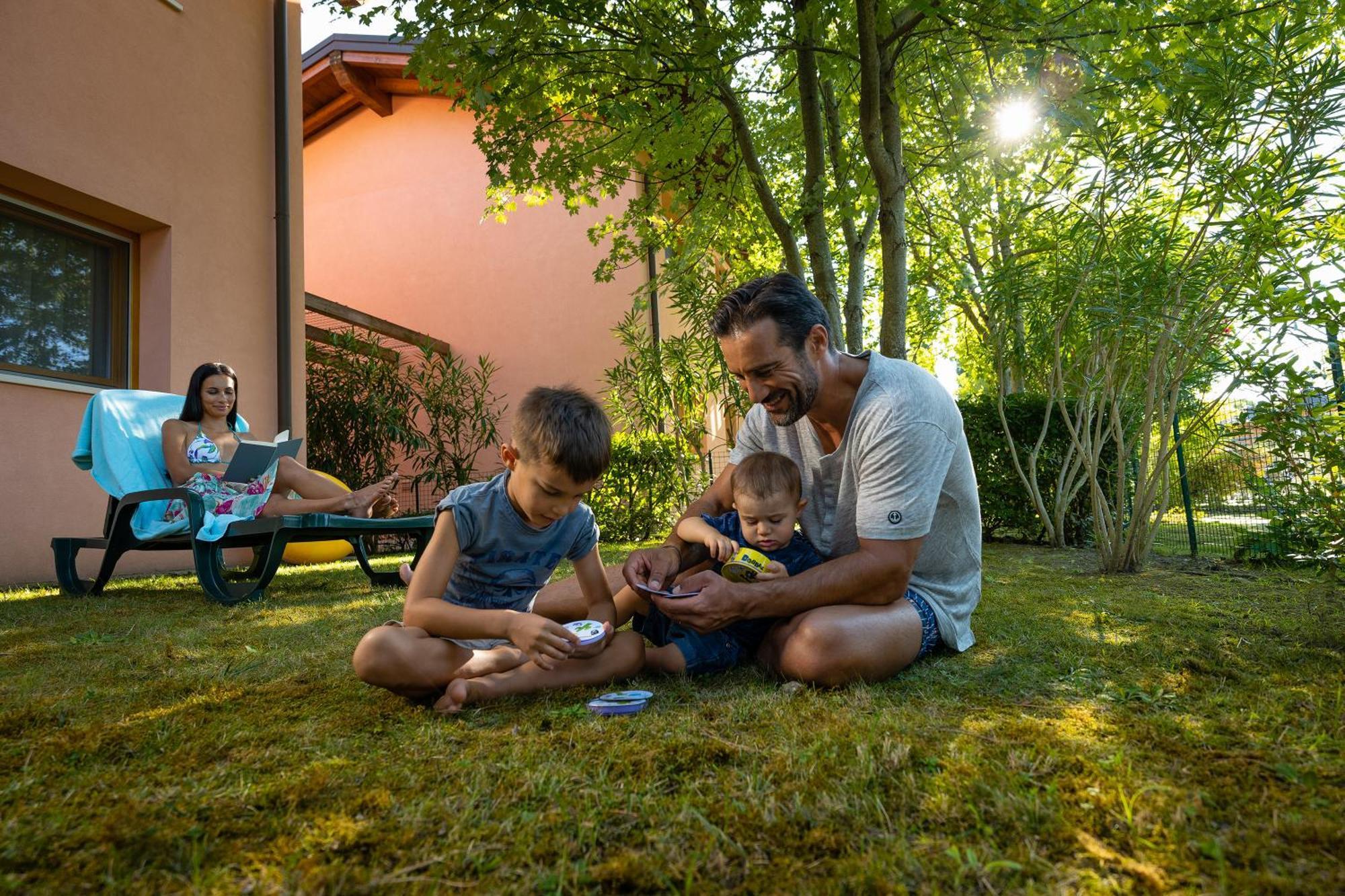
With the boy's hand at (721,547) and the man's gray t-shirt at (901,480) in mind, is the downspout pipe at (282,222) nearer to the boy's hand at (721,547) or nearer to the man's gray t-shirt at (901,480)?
the man's gray t-shirt at (901,480)

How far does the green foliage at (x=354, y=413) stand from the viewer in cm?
839

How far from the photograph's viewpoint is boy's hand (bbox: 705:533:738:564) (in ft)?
7.72

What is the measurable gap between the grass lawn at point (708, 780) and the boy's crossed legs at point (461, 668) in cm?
5

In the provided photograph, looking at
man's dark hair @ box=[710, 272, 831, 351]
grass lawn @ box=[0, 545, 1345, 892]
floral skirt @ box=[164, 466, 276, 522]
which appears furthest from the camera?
floral skirt @ box=[164, 466, 276, 522]

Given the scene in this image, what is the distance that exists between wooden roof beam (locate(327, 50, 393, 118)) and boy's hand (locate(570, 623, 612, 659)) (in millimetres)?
12246

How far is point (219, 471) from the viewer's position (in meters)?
4.77

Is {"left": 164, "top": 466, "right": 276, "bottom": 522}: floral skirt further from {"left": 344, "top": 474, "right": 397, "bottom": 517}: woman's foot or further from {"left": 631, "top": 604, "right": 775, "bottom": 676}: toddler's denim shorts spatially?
{"left": 631, "top": 604, "right": 775, "bottom": 676}: toddler's denim shorts

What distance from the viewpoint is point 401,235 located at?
492 inches

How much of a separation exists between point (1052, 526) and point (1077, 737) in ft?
19.1

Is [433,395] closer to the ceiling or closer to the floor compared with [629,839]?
closer to the ceiling

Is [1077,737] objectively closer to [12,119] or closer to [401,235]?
[12,119]

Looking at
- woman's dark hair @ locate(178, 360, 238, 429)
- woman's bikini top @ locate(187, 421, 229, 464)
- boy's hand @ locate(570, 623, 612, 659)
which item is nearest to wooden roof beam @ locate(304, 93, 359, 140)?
woman's dark hair @ locate(178, 360, 238, 429)

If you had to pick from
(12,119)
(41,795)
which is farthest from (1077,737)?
(12,119)

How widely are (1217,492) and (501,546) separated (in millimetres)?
5741
